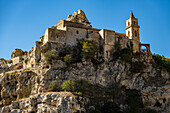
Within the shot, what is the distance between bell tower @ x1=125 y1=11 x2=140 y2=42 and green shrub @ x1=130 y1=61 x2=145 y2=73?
6131mm

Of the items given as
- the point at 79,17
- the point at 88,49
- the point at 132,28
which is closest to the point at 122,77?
the point at 88,49

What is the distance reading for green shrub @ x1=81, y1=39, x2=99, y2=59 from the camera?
57.7 m

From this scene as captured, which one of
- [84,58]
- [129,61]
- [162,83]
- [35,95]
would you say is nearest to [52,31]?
[84,58]

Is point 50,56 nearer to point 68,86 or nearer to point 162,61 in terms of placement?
point 68,86

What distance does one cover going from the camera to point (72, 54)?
5856cm

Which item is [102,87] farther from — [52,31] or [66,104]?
[52,31]

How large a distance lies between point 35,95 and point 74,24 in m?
17.0

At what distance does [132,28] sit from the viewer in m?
66.7

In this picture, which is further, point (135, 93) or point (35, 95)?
point (135, 93)

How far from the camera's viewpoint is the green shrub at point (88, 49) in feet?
189

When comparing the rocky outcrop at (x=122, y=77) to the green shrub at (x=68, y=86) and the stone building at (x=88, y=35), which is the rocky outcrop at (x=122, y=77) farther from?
the stone building at (x=88, y=35)

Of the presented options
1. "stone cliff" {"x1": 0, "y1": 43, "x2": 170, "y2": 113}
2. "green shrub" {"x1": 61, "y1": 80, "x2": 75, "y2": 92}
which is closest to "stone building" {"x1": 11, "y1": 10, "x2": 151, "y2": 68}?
"stone cliff" {"x1": 0, "y1": 43, "x2": 170, "y2": 113}

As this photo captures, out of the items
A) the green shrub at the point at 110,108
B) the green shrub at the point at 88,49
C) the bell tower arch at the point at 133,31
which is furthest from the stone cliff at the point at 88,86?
the bell tower arch at the point at 133,31

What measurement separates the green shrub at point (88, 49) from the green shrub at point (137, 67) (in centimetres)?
831
